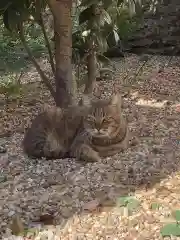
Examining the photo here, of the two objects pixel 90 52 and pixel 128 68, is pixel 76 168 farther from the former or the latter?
pixel 128 68

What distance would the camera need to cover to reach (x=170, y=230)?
261 centimetres

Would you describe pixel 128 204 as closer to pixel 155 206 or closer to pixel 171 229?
pixel 155 206

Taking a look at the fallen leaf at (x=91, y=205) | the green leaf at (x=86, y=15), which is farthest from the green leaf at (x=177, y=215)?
the green leaf at (x=86, y=15)

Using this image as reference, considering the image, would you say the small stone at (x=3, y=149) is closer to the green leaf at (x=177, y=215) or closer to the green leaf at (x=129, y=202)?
the green leaf at (x=129, y=202)

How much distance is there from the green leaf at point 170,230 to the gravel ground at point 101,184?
0.11ft

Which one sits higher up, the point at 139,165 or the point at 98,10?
the point at 98,10

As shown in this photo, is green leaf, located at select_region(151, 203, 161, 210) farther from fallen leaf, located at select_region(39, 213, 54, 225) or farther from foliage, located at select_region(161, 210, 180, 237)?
fallen leaf, located at select_region(39, 213, 54, 225)

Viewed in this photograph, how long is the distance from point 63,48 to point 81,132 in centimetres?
85

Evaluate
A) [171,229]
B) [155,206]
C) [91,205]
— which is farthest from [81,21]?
[171,229]

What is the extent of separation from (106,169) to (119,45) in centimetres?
352

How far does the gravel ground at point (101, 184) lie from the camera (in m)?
2.78

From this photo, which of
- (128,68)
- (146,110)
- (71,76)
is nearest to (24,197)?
(71,76)

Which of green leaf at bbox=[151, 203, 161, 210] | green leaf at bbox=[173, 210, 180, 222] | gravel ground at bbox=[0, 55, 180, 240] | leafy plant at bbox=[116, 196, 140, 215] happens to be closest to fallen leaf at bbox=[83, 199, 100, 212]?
gravel ground at bbox=[0, 55, 180, 240]

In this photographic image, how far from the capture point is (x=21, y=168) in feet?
12.2
